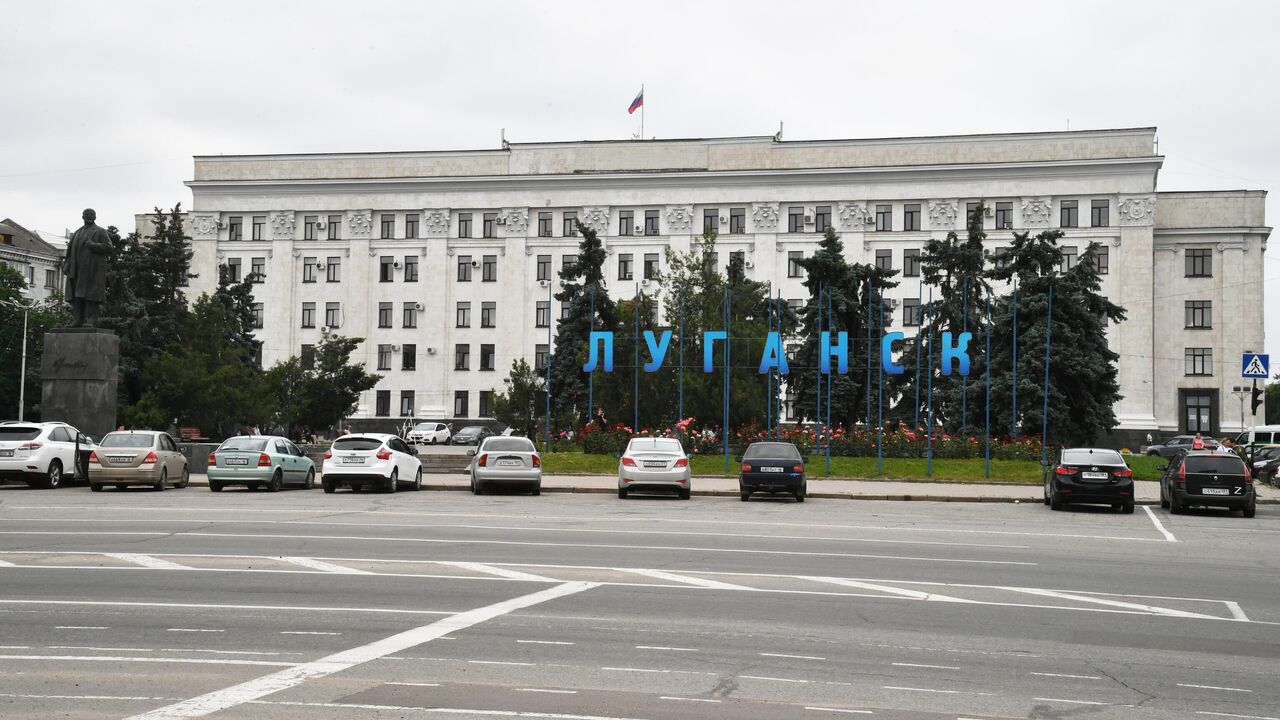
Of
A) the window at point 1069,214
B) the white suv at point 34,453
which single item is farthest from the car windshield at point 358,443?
the window at point 1069,214

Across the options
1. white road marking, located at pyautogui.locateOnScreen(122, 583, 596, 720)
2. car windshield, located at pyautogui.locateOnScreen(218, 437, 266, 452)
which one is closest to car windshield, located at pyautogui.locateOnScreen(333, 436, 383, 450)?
car windshield, located at pyautogui.locateOnScreen(218, 437, 266, 452)

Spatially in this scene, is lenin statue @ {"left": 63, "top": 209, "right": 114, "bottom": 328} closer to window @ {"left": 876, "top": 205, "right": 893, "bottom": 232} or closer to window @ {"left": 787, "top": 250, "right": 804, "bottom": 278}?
window @ {"left": 787, "top": 250, "right": 804, "bottom": 278}

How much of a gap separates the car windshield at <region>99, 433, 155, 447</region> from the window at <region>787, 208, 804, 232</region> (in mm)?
58639

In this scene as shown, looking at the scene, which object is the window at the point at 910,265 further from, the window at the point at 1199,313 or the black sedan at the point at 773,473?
the black sedan at the point at 773,473

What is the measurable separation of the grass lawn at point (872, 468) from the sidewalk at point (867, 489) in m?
1.01

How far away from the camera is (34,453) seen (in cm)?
2903

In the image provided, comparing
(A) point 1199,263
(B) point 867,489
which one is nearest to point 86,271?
(B) point 867,489

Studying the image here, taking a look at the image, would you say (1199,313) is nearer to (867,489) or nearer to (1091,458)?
(867,489)

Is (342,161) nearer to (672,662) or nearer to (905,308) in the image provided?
(905,308)

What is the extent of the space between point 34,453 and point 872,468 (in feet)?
76.9

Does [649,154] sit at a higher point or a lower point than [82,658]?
higher

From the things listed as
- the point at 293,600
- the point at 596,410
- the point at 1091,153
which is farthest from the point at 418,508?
the point at 1091,153

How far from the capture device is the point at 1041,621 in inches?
432

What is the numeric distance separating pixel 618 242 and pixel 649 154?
249 inches
